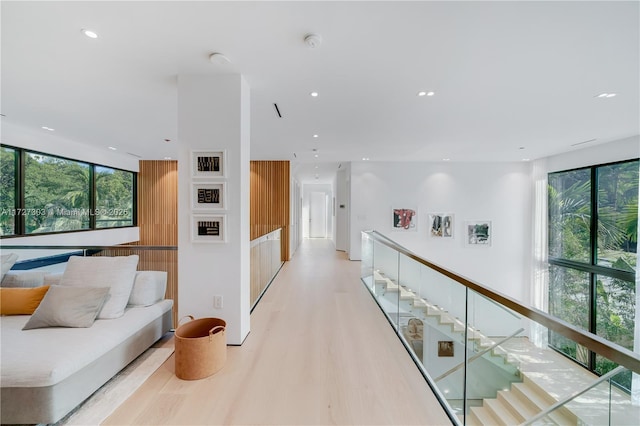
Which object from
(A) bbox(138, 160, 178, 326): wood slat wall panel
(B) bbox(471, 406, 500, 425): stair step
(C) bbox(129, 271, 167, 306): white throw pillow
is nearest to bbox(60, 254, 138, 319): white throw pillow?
(C) bbox(129, 271, 167, 306): white throw pillow

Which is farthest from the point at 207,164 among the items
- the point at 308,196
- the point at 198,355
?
the point at 308,196

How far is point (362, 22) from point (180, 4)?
4.14ft

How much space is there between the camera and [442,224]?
766cm

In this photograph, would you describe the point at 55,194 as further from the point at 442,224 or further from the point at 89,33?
the point at 442,224

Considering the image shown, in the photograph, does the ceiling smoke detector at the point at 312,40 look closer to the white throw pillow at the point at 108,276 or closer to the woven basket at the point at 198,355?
the woven basket at the point at 198,355

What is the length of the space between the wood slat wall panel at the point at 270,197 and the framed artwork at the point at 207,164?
4666 mm

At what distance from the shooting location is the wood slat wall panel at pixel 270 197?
736 centimetres

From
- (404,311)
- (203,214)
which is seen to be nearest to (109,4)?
(203,214)

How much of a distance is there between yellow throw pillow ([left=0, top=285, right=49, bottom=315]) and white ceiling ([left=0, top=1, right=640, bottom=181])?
2.24 meters

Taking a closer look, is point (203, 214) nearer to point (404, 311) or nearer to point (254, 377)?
point (254, 377)

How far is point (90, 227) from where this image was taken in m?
6.31

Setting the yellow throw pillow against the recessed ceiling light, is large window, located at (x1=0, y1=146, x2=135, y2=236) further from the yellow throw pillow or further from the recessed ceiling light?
the recessed ceiling light

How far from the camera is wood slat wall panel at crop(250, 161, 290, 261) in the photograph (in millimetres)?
7355

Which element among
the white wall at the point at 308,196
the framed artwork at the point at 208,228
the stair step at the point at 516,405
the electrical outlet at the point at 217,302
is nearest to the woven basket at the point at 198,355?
the electrical outlet at the point at 217,302
